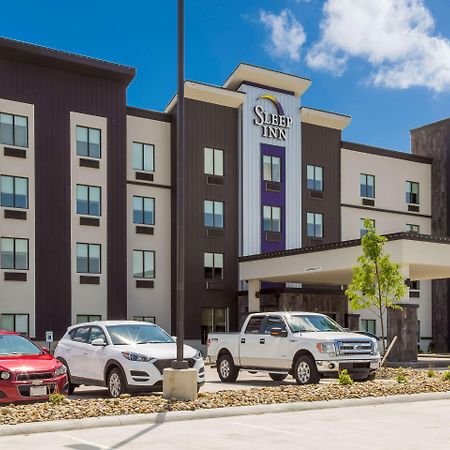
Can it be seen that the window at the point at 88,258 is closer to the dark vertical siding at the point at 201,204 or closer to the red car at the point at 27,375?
the dark vertical siding at the point at 201,204

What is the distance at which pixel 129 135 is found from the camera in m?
41.1

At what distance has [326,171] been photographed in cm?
4775

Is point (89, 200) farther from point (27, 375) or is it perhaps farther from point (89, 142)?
point (27, 375)

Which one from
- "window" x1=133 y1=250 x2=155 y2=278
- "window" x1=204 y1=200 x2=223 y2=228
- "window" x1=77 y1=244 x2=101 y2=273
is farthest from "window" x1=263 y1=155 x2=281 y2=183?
"window" x1=77 y1=244 x2=101 y2=273

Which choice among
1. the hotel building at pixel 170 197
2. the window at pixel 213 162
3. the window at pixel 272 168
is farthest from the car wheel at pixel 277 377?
the window at pixel 272 168

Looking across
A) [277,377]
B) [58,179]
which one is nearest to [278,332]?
[277,377]

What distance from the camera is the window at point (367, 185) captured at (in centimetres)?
4956

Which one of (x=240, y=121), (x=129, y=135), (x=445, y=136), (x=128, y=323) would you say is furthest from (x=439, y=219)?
(x=128, y=323)

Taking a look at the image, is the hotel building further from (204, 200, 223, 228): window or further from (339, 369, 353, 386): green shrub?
(339, 369, 353, 386): green shrub

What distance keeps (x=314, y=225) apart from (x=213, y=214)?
7.30 metres

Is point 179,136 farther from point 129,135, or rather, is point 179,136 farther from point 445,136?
point 445,136

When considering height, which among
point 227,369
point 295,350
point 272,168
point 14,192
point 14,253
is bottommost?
point 227,369

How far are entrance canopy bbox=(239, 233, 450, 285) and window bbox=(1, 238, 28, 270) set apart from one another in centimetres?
1242

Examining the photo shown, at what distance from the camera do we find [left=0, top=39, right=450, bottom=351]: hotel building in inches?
1462
